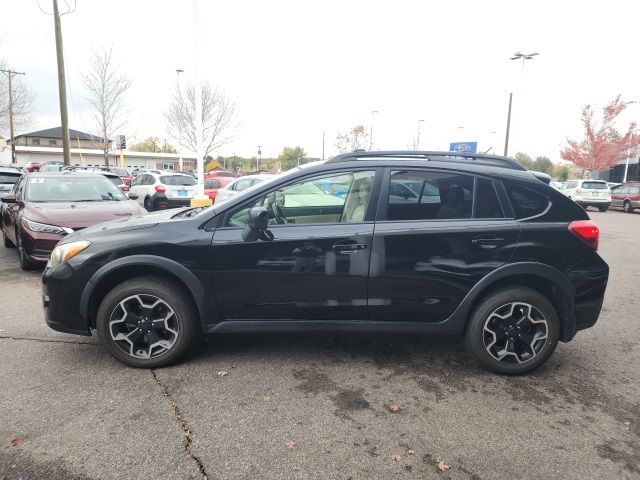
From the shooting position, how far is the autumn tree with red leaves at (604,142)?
3881 cm

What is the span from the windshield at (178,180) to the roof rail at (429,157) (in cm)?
1266

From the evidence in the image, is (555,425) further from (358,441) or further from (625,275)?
(625,275)

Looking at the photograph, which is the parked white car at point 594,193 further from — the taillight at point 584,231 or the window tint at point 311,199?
the window tint at point 311,199

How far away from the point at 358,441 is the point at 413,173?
6.68ft

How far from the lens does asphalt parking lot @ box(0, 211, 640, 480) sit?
248cm

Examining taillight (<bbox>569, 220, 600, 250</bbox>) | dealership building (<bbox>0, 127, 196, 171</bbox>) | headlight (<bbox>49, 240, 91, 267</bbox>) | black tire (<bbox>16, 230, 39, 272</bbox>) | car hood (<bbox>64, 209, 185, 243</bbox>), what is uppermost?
dealership building (<bbox>0, 127, 196, 171</bbox>)

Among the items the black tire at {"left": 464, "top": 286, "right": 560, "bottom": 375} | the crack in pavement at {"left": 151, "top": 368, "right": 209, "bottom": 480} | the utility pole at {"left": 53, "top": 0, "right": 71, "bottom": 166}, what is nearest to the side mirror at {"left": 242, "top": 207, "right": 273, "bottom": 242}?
the crack in pavement at {"left": 151, "top": 368, "right": 209, "bottom": 480}

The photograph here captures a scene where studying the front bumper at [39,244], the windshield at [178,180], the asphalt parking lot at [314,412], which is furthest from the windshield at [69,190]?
the windshield at [178,180]

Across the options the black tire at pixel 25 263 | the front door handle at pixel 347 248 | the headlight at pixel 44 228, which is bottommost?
the black tire at pixel 25 263

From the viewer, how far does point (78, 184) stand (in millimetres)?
7727

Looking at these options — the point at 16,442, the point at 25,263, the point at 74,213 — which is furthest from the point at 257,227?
the point at 25,263

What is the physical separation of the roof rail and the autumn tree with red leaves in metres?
42.1

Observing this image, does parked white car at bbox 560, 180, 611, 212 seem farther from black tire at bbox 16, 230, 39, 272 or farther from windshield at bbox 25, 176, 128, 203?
black tire at bbox 16, 230, 39, 272

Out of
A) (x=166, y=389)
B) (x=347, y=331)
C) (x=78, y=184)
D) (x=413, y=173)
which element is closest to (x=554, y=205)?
(x=413, y=173)
